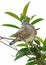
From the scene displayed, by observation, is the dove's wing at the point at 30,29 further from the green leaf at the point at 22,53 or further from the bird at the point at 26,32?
the green leaf at the point at 22,53

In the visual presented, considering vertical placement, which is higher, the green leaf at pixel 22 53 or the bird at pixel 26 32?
the bird at pixel 26 32

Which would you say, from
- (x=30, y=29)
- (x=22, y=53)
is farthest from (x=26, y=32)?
(x=22, y=53)

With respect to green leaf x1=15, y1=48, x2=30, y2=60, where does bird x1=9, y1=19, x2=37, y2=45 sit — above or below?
above

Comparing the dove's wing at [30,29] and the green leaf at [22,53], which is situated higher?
the dove's wing at [30,29]

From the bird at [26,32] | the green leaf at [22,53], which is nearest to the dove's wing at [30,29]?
the bird at [26,32]

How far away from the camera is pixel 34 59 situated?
1.08 m

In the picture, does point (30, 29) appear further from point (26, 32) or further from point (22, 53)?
point (22, 53)

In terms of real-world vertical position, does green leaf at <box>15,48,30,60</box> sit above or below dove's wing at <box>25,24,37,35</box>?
below

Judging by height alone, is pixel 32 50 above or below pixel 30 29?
below

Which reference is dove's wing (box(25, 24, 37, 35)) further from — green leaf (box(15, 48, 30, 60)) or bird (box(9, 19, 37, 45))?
green leaf (box(15, 48, 30, 60))

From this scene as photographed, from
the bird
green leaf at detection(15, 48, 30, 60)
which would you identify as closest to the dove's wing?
the bird

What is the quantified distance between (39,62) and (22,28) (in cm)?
26

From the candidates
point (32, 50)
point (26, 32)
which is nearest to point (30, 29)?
point (26, 32)

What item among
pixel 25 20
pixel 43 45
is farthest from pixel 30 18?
pixel 43 45
